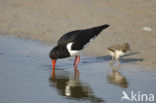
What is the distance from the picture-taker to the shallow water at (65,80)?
309 inches

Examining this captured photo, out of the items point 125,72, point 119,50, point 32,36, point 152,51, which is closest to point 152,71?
point 125,72

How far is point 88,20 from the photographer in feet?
50.1

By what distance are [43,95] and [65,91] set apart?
0.55 m

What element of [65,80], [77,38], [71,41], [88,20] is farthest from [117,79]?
[88,20]

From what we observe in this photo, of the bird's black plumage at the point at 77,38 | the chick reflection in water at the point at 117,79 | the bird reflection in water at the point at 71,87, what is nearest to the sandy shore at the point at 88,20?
the bird's black plumage at the point at 77,38

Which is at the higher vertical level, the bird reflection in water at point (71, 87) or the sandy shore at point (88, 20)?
the sandy shore at point (88, 20)

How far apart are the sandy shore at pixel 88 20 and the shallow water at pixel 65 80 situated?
1.43m

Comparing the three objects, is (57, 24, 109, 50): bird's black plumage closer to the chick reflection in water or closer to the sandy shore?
the sandy shore

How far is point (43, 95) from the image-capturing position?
25.9 ft

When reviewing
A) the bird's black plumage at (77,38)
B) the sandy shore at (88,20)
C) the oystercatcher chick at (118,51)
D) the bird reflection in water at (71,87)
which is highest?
the sandy shore at (88,20)

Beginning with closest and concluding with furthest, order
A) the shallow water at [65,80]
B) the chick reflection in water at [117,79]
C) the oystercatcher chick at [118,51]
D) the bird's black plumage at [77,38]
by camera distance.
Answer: the shallow water at [65,80] → the chick reflection in water at [117,79] → the bird's black plumage at [77,38] → the oystercatcher chick at [118,51]

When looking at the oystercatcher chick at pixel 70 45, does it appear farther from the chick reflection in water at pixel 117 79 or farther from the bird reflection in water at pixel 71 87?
the chick reflection in water at pixel 117 79

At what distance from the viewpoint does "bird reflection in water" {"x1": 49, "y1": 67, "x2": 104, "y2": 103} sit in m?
7.90

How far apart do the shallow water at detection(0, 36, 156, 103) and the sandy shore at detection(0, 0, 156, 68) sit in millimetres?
1433
